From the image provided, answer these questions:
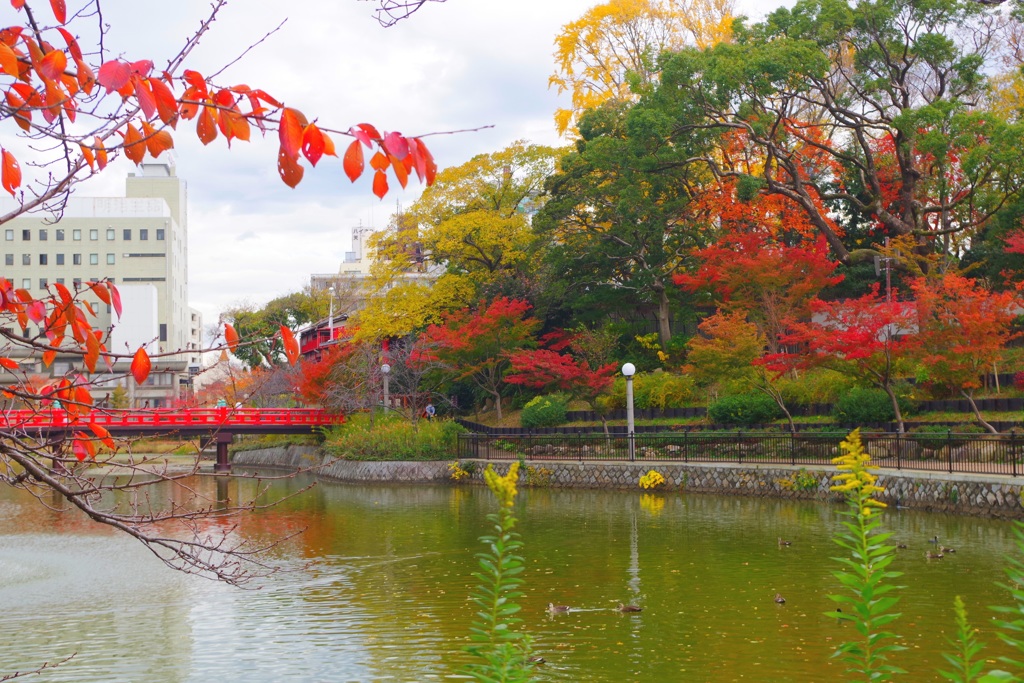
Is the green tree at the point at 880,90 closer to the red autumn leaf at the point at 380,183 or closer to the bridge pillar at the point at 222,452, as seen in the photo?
the bridge pillar at the point at 222,452

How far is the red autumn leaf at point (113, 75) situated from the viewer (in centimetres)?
308

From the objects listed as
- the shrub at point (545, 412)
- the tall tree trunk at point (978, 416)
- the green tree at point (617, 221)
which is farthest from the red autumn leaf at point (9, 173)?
the shrub at point (545, 412)

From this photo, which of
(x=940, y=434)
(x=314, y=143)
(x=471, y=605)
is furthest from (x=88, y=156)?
(x=940, y=434)

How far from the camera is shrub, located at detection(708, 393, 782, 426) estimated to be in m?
28.8

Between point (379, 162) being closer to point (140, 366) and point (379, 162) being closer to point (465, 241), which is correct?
point (140, 366)

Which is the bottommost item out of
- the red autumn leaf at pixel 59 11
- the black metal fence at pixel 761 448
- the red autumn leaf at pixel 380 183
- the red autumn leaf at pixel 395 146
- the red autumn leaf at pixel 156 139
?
the black metal fence at pixel 761 448

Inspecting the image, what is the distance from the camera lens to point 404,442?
34031mm

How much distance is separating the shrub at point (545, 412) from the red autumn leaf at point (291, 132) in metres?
30.7

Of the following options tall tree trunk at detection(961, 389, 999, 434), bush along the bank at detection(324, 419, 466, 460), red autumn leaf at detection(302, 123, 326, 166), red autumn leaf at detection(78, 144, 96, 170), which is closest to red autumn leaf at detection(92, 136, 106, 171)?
red autumn leaf at detection(78, 144, 96, 170)

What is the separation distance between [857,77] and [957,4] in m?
3.34

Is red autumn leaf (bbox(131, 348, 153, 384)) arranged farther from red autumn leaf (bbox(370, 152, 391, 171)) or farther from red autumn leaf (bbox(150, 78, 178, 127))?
red autumn leaf (bbox(370, 152, 391, 171))

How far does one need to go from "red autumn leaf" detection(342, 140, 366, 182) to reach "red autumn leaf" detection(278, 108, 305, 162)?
151 millimetres

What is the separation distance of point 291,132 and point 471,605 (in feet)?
37.0

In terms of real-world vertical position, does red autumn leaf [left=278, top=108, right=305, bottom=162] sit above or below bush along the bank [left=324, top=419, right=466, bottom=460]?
above
